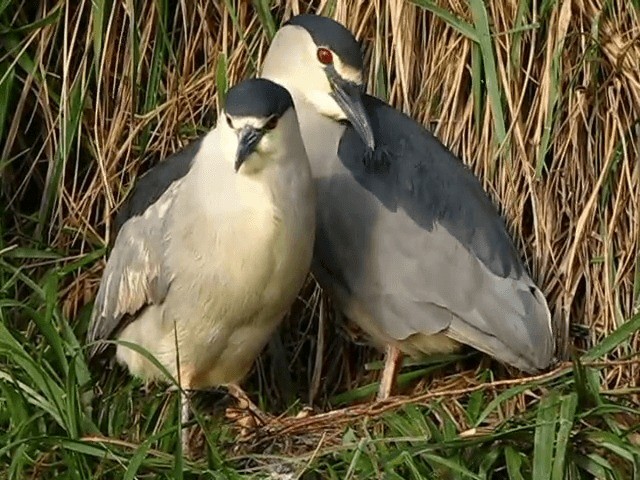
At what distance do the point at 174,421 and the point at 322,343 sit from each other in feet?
2.25

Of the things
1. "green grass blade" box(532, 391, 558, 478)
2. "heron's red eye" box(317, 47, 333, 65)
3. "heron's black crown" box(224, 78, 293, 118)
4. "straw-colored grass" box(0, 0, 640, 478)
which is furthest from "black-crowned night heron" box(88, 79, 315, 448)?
"green grass blade" box(532, 391, 558, 478)

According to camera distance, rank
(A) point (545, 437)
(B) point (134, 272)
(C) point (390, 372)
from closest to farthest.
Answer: (A) point (545, 437) < (B) point (134, 272) < (C) point (390, 372)

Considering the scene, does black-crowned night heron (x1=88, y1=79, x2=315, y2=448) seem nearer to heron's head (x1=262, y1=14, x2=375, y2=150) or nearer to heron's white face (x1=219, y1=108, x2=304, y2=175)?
heron's white face (x1=219, y1=108, x2=304, y2=175)

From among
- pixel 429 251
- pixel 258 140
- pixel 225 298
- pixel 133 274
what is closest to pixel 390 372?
pixel 429 251

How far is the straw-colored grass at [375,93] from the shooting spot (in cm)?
353

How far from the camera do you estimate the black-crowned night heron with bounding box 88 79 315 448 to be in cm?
342

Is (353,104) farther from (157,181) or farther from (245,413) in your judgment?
(245,413)

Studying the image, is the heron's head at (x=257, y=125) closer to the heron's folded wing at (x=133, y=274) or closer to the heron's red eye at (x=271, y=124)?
the heron's red eye at (x=271, y=124)

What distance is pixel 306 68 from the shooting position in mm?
3896

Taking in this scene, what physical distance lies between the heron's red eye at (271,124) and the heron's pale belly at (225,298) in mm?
188

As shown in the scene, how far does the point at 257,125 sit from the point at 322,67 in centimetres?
57

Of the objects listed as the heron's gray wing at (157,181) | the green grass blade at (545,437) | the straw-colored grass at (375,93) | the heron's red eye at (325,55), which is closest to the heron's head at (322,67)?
the heron's red eye at (325,55)

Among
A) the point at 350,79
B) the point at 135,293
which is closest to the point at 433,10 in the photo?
the point at 350,79

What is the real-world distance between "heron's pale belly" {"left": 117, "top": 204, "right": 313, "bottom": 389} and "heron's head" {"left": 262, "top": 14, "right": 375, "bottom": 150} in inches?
15.5
